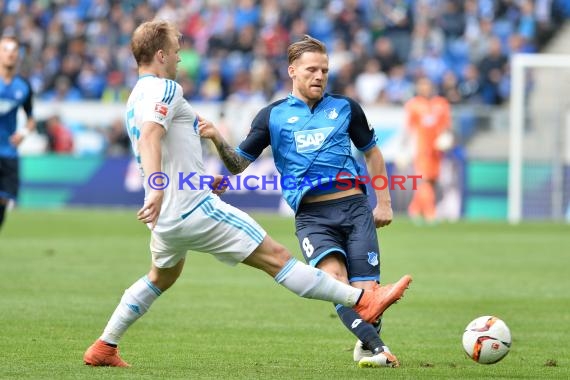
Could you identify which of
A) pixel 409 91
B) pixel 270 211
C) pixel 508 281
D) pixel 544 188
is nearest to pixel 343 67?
pixel 409 91

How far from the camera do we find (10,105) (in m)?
14.6

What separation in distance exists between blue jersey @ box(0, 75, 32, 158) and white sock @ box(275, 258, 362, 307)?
8.08 metres

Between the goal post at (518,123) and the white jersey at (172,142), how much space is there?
17.2 metres

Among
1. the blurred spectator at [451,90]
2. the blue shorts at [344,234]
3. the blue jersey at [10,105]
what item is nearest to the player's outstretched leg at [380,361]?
A: the blue shorts at [344,234]

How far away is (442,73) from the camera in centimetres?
2792

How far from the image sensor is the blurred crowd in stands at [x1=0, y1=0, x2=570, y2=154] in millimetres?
27797

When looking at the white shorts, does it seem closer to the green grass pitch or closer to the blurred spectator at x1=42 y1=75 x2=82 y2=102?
the green grass pitch

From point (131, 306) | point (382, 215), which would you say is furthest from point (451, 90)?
point (131, 306)

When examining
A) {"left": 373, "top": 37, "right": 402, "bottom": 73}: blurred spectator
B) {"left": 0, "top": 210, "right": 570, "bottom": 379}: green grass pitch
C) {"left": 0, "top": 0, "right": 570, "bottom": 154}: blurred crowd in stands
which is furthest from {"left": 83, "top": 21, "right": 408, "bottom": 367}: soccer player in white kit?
Answer: {"left": 373, "top": 37, "right": 402, "bottom": 73}: blurred spectator

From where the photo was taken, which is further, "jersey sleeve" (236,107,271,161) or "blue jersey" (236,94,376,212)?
"jersey sleeve" (236,107,271,161)

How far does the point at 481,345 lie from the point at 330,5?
2385cm

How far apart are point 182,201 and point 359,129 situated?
172cm

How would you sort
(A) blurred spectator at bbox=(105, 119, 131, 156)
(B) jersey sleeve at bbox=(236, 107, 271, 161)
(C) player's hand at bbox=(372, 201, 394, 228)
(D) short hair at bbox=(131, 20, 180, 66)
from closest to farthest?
(D) short hair at bbox=(131, 20, 180, 66), (B) jersey sleeve at bbox=(236, 107, 271, 161), (C) player's hand at bbox=(372, 201, 394, 228), (A) blurred spectator at bbox=(105, 119, 131, 156)

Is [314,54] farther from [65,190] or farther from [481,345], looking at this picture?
[65,190]
